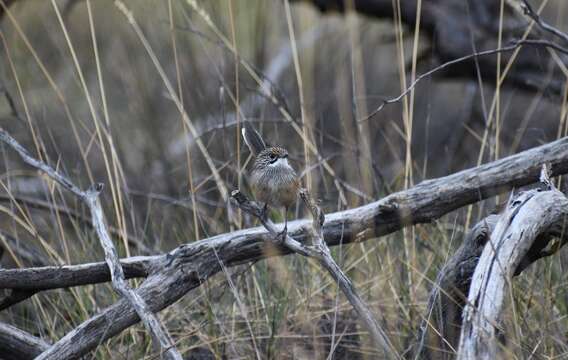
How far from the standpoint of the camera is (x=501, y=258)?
222 centimetres

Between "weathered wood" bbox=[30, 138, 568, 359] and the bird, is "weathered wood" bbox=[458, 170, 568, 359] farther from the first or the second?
the bird

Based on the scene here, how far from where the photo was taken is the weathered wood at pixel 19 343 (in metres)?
2.70

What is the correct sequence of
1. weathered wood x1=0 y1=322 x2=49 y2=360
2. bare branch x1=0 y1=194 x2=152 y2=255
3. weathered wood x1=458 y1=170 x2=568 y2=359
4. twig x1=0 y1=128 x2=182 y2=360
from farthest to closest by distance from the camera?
1. bare branch x1=0 y1=194 x2=152 y2=255
2. weathered wood x1=0 y1=322 x2=49 y2=360
3. twig x1=0 y1=128 x2=182 y2=360
4. weathered wood x1=458 y1=170 x2=568 y2=359

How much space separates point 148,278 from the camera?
2531mm

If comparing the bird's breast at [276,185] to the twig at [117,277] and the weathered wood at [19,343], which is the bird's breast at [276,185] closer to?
the twig at [117,277]

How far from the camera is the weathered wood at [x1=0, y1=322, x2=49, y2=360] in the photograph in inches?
106

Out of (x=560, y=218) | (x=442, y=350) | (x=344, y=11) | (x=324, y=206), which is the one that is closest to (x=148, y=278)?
(x=442, y=350)

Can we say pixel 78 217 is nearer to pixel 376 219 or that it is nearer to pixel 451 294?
pixel 376 219

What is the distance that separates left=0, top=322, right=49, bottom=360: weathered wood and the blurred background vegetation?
0.23 m

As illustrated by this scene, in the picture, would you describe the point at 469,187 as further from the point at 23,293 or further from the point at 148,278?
the point at 23,293

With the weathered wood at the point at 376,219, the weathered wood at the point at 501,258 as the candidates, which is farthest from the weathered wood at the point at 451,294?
the weathered wood at the point at 376,219

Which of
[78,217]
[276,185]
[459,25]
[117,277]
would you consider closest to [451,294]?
[276,185]

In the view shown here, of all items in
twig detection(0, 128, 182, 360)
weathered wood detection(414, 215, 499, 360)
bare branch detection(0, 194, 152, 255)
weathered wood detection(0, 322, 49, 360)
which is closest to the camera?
twig detection(0, 128, 182, 360)

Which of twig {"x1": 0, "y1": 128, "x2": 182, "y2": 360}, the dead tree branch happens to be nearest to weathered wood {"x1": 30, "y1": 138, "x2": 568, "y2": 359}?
twig {"x1": 0, "y1": 128, "x2": 182, "y2": 360}
